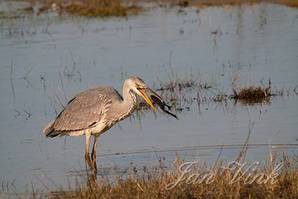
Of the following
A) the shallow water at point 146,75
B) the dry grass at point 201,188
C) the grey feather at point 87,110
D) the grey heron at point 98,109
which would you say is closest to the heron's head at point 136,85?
the grey heron at point 98,109

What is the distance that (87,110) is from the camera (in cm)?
1029

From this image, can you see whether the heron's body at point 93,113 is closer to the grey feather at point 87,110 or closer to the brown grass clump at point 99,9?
the grey feather at point 87,110

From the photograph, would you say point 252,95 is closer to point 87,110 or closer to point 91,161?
point 87,110

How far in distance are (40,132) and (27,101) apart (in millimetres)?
2049

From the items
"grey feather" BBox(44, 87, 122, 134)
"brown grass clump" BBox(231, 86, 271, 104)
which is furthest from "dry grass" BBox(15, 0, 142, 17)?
"grey feather" BBox(44, 87, 122, 134)

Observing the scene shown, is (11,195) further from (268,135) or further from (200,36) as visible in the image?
(200,36)

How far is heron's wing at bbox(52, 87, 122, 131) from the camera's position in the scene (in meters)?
10.2

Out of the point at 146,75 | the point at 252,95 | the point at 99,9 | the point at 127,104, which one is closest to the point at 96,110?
the point at 127,104

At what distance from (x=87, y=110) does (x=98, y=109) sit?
141 mm

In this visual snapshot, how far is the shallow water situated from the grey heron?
0.33 meters

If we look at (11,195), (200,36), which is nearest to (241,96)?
(11,195)

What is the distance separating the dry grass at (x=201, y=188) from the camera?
728 centimetres

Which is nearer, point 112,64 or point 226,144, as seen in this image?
point 226,144

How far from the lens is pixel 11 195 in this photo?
863cm
